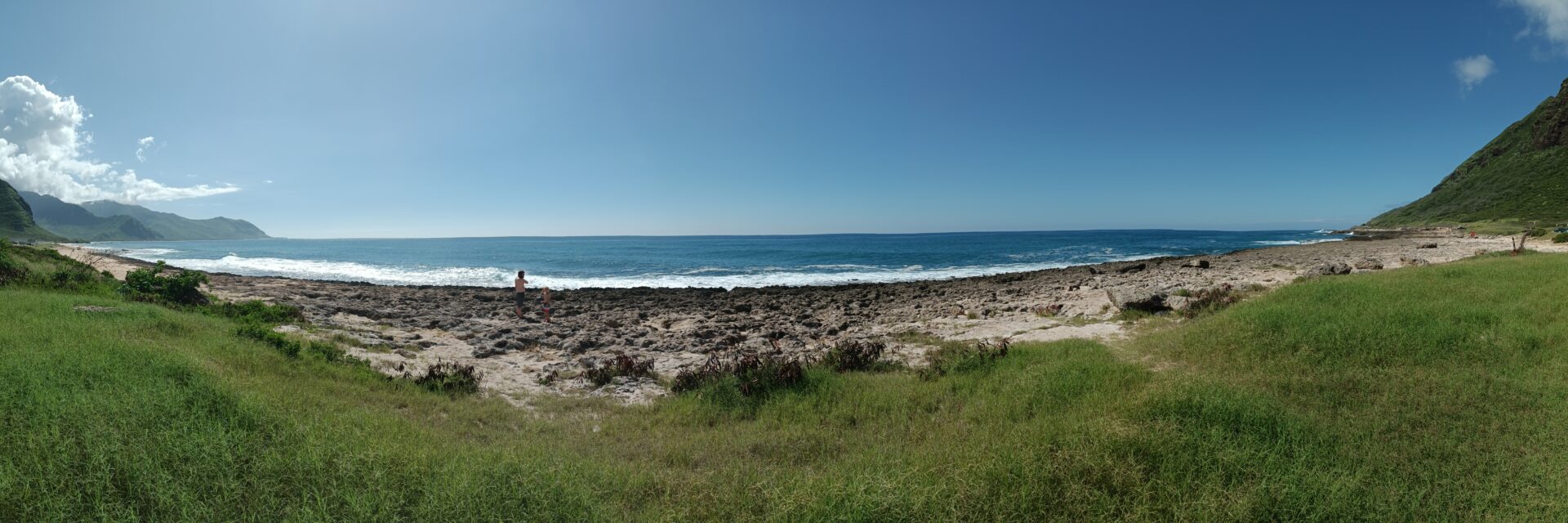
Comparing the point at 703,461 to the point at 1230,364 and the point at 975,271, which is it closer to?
the point at 1230,364

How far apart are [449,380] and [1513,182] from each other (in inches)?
5925

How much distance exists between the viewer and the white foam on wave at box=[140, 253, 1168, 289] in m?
37.0

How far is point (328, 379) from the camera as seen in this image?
738 cm

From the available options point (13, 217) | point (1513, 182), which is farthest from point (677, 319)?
point (13, 217)

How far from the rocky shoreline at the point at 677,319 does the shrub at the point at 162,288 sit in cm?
239

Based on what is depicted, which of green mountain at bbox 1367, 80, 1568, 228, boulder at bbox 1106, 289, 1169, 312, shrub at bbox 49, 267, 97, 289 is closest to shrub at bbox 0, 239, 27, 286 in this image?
shrub at bbox 49, 267, 97, 289

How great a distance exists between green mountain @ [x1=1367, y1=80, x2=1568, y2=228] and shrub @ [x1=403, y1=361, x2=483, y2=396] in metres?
100

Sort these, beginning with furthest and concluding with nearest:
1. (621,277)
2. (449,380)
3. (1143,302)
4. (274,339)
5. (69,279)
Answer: (621,277), (69,279), (1143,302), (274,339), (449,380)

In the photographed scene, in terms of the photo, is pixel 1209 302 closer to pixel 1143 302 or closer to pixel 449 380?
pixel 1143 302

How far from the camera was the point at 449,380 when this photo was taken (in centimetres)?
803

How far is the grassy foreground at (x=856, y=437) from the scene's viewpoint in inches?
141

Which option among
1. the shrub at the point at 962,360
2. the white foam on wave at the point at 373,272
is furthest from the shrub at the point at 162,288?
the white foam on wave at the point at 373,272

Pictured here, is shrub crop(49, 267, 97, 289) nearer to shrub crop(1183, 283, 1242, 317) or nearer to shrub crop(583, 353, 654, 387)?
shrub crop(583, 353, 654, 387)

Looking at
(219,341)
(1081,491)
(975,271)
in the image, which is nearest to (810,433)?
(1081,491)
